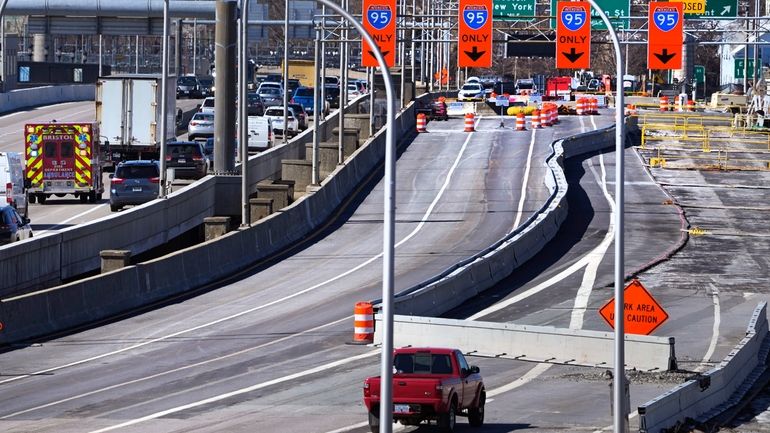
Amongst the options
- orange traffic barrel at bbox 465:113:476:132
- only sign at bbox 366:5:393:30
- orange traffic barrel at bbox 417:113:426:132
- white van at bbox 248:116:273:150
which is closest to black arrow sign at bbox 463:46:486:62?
only sign at bbox 366:5:393:30

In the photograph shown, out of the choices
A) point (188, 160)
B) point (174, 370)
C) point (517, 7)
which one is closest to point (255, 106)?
point (517, 7)

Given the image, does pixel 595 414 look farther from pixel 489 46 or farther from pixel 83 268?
pixel 489 46

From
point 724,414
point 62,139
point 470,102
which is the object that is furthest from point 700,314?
point 470,102

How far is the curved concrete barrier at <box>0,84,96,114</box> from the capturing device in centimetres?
9688

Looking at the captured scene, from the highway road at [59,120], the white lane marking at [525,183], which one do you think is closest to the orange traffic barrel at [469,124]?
the white lane marking at [525,183]

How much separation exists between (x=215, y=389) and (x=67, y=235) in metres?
12.0

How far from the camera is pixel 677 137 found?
8369 cm

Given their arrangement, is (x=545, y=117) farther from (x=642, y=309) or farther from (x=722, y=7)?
(x=642, y=309)

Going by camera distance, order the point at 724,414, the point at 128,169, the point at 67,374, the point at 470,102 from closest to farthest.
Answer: the point at 724,414, the point at 67,374, the point at 128,169, the point at 470,102

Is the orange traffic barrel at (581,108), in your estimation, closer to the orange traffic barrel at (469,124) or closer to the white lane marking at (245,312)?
the orange traffic barrel at (469,124)

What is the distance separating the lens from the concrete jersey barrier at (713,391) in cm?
2267

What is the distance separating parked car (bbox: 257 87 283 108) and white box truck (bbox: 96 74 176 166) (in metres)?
30.5

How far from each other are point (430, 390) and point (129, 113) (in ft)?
142

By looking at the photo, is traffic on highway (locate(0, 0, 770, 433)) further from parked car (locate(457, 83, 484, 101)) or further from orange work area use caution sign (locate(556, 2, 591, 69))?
parked car (locate(457, 83, 484, 101))
